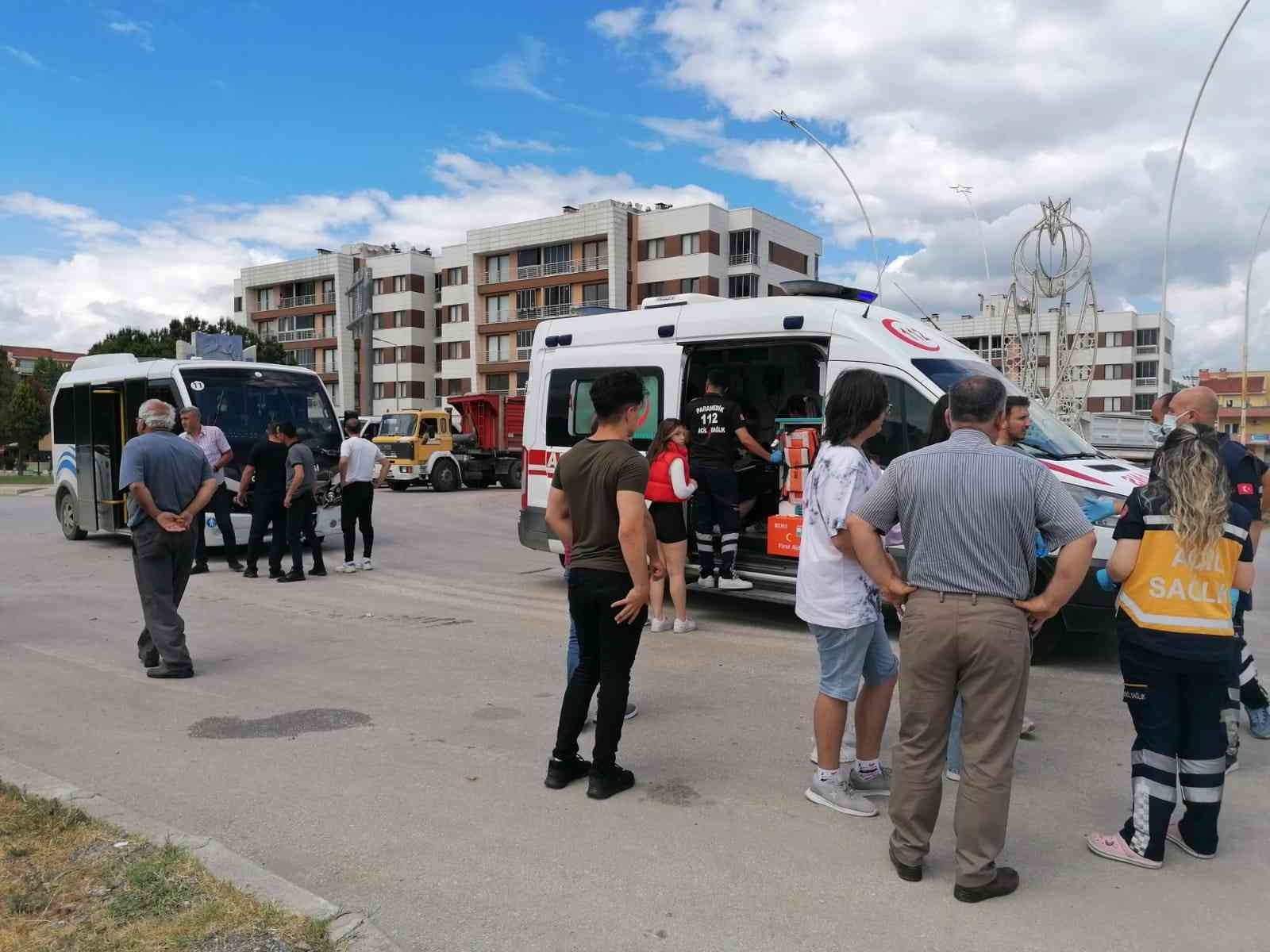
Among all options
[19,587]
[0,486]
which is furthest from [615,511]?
[0,486]

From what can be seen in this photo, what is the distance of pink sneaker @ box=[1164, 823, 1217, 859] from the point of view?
3779 millimetres

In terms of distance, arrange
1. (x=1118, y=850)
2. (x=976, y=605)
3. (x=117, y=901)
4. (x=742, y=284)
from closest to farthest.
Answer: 1. (x=117, y=901)
2. (x=976, y=605)
3. (x=1118, y=850)
4. (x=742, y=284)

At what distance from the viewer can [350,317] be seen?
238ft

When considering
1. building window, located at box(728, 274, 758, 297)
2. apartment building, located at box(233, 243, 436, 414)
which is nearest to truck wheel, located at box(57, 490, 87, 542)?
building window, located at box(728, 274, 758, 297)

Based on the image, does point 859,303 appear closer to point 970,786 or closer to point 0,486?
point 970,786

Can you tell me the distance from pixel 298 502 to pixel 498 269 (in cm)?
5936

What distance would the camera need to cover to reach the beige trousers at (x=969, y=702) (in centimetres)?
337

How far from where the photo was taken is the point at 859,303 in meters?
8.34

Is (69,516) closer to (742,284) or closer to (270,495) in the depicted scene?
(270,495)

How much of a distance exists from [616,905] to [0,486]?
37567mm

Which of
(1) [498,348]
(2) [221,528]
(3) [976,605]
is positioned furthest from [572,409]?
(1) [498,348]

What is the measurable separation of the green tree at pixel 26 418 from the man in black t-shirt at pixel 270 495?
194 ft

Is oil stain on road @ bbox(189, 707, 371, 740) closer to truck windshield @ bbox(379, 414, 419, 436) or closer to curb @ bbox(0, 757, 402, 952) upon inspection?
curb @ bbox(0, 757, 402, 952)

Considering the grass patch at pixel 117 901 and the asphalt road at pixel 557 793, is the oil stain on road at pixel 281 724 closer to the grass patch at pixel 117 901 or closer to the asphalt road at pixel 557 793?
the asphalt road at pixel 557 793
